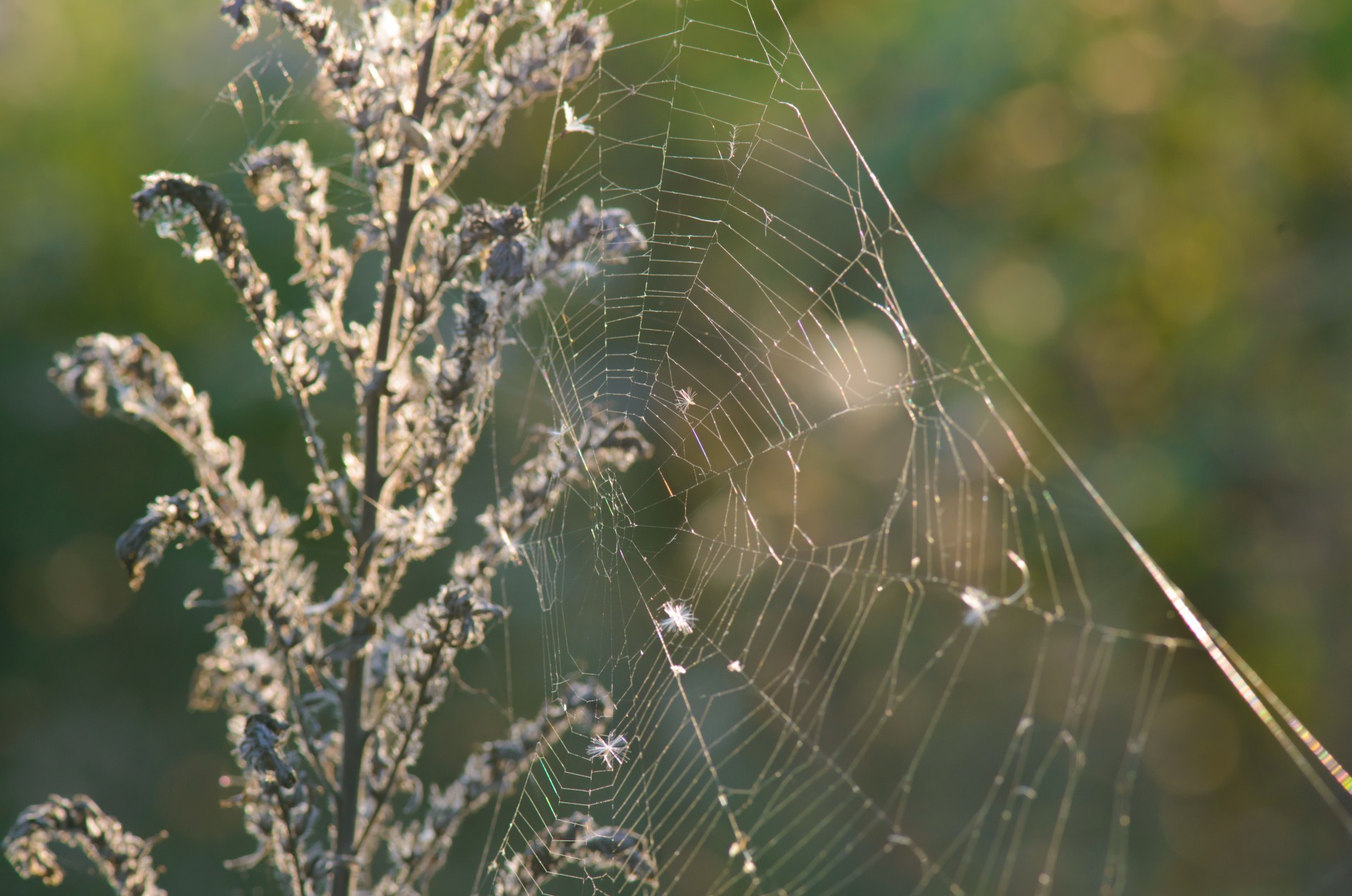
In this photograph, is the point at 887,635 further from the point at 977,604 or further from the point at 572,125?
the point at 572,125

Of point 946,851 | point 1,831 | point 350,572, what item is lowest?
point 946,851

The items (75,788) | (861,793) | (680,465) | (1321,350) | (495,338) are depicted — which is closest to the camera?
(495,338)

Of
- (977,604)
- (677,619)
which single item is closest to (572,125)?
(677,619)

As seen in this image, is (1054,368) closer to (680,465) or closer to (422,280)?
(680,465)

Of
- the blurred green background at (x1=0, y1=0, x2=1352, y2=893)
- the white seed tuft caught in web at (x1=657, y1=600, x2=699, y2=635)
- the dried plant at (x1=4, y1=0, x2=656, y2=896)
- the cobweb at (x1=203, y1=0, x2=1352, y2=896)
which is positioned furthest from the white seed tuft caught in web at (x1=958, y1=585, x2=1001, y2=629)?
the blurred green background at (x1=0, y1=0, x2=1352, y2=893)

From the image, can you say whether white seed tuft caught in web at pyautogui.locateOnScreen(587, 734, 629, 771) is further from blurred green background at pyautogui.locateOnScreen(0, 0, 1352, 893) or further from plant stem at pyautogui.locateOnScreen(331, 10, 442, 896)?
blurred green background at pyautogui.locateOnScreen(0, 0, 1352, 893)

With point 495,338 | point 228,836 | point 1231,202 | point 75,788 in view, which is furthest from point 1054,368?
point 75,788
